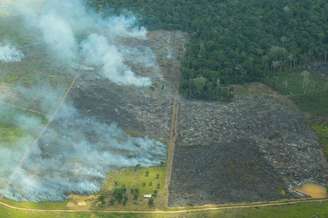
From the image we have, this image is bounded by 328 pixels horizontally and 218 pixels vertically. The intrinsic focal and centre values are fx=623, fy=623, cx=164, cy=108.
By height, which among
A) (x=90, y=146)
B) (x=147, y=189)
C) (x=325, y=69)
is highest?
(x=325, y=69)

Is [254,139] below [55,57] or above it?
below

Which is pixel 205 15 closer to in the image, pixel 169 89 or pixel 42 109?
pixel 169 89

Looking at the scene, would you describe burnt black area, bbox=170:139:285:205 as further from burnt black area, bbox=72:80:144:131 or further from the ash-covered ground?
burnt black area, bbox=72:80:144:131

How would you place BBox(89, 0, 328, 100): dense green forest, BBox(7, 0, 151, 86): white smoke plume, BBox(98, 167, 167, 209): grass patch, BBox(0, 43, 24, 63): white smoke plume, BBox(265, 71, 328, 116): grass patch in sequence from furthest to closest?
BBox(0, 43, 24, 63): white smoke plume < BBox(7, 0, 151, 86): white smoke plume < BBox(89, 0, 328, 100): dense green forest < BBox(265, 71, 328, 116): grass patch < BBox(98, 167, 167, 209): grass patch

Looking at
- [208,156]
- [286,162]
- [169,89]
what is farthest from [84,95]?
[286,162]

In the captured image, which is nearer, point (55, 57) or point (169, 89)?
point (169, 89)

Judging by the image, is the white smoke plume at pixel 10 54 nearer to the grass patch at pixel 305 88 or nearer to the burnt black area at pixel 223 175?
the burnt black area at pixel 223 175

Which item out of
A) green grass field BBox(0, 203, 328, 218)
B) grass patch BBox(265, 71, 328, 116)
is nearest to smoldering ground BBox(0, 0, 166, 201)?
green grass field BBox(0, 203, 328, 218)
